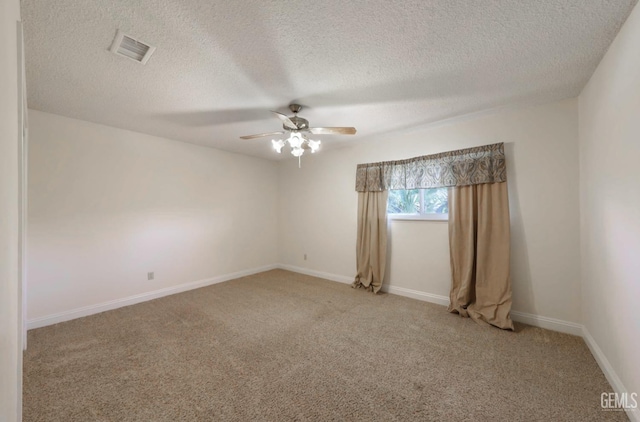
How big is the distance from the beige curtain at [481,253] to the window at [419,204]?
0.23 m

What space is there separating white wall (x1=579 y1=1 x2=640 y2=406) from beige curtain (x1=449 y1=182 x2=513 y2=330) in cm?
62

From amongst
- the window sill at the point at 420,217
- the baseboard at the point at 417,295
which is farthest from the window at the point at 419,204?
the baseboard at the point at 417,295

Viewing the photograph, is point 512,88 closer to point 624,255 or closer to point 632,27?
point 632,27

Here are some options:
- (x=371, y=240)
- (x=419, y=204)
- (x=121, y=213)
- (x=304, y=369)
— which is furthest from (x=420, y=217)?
(x=121, y=213)

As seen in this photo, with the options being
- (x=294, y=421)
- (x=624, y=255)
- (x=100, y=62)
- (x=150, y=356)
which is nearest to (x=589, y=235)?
(x=624, y=255)

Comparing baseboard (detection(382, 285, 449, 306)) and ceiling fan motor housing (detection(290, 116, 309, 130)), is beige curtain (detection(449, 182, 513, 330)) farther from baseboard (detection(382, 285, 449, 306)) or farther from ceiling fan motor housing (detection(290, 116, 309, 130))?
ceiling fan motor housing (detection(290, 116, 309, 130))

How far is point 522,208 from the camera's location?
103 inches

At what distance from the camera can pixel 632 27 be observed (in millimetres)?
1402

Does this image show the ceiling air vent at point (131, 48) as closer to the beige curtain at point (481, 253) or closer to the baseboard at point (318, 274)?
the beige curtain at point (481, 253)

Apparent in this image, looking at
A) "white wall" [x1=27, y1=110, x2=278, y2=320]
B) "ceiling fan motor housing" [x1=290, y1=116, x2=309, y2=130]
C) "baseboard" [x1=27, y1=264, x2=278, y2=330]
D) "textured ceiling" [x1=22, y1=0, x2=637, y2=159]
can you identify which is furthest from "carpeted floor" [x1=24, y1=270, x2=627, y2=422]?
"textured ceiling" [x1=22, y1=0, x2=637, y2=159]

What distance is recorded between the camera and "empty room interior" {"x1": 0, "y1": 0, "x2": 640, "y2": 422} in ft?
4.81

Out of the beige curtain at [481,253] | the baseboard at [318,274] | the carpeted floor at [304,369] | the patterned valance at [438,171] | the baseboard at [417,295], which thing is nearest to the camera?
the carpeted floor at [304,369]

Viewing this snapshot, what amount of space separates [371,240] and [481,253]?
1.43 metres

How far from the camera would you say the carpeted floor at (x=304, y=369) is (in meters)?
1.54
